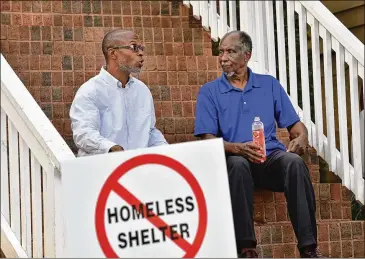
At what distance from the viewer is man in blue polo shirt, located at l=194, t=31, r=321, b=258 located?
22.5ft

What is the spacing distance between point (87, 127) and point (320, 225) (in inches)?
63.0

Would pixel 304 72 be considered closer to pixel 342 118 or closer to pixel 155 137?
pixel 342 118

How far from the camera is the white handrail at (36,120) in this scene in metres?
6.19

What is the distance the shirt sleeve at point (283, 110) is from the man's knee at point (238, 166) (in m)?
0.66

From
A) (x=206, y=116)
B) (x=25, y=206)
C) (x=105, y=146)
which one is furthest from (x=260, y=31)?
(x=25, y=206)

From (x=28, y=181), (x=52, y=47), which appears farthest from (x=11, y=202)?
(x=52, y=47)

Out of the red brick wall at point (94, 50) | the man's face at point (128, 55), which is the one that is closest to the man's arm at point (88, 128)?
the man's face at point (128, 55)

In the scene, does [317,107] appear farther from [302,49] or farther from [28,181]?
[28,181]

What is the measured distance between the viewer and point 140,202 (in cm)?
564

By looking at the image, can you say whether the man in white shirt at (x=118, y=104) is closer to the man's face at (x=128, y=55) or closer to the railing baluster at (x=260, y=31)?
the man's face at (x=128, y=55)

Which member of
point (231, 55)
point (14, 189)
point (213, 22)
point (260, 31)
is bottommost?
point (14, 189)

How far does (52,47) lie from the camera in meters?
8.56

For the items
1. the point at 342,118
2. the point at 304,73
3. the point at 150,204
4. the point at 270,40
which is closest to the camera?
the point at 150,204

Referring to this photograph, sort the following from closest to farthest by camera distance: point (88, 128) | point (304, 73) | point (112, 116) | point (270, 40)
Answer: point (88, 128) < point (112, 116) < point (304, 73) < point (270, 40)
